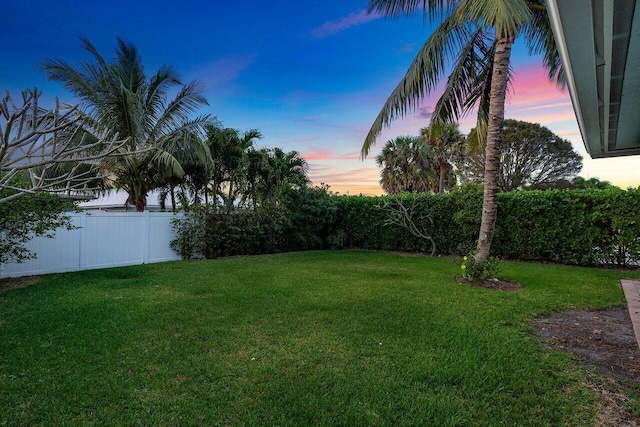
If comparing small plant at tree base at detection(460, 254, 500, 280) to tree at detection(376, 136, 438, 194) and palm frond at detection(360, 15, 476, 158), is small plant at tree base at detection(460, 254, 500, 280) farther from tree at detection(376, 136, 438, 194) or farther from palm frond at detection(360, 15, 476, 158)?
tree at detection(376, 136, 438, 194)

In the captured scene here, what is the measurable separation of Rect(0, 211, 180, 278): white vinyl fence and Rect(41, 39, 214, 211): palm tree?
204 centimetres

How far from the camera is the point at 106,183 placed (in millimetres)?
13695

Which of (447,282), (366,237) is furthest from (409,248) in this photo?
(447,282)

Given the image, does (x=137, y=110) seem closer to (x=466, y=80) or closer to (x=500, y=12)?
(x=466, y=80)

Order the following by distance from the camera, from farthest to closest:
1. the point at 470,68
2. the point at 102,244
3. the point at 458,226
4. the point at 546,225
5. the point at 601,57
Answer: the point at 458,226
the point at 546,225
the point at 102,244
the point at 470,68
the point at 601,57

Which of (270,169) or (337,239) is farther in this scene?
(270,169)

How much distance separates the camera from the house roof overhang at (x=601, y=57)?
3.42 metres

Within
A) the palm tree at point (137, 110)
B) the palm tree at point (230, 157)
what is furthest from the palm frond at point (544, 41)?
the palm tree at point (230, 157)

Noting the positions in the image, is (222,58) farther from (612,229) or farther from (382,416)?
(612,229)

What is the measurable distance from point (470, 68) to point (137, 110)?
1002cm

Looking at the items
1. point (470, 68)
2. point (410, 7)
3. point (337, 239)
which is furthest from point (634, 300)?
point (337, 239)

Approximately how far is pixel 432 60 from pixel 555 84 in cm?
444

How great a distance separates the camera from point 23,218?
5852mm

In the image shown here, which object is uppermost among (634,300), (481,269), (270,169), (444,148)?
(444,148)
